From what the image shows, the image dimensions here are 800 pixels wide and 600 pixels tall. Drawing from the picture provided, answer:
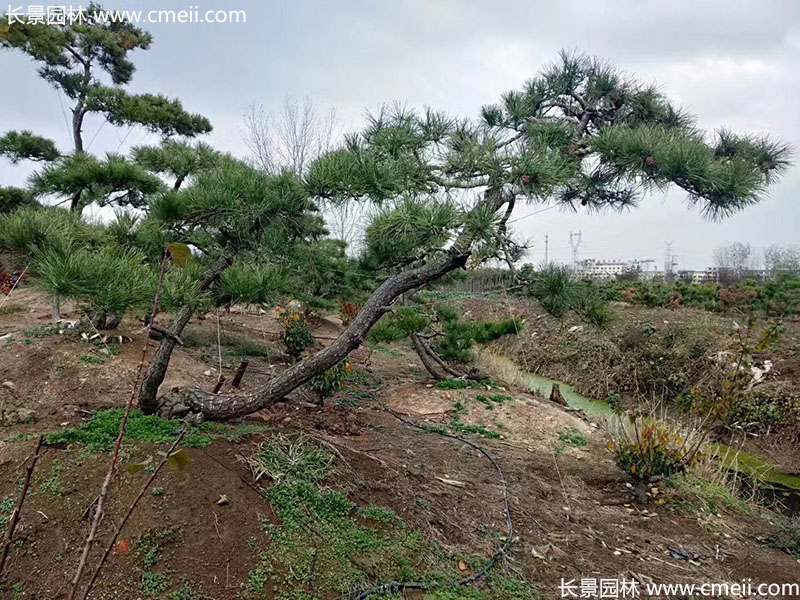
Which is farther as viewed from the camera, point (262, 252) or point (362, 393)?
point (362, 393)

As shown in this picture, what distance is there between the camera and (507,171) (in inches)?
65.1

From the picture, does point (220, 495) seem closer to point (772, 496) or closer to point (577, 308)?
point (577, 308)

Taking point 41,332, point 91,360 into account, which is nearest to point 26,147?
point 41,332

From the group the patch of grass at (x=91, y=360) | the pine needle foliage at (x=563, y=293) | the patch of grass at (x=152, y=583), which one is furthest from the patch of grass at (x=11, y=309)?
the pine needle foliage at (x=563, y=293)

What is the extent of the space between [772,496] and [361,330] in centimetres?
372

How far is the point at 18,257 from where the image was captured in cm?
143

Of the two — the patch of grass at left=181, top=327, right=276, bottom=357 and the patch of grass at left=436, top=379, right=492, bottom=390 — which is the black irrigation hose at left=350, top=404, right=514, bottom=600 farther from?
the patch of grass at left=181, top=327, right=276, bottom=357

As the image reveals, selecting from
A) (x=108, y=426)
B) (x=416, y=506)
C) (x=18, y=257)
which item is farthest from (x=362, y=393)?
(x=18, y=257)

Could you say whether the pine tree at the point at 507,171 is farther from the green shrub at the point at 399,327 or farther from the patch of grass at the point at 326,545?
the green shrub at the point at 399,327

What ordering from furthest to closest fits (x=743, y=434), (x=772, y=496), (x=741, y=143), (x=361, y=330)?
(x=743, y=434) → (x=772, y=496) → (x=361, y=330) → (x=741, y=143)

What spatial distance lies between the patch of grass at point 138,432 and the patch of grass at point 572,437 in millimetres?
2506

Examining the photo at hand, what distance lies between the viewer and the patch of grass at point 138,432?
1.76 metres

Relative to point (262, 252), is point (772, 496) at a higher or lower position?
lower

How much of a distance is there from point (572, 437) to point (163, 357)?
9.95ft
